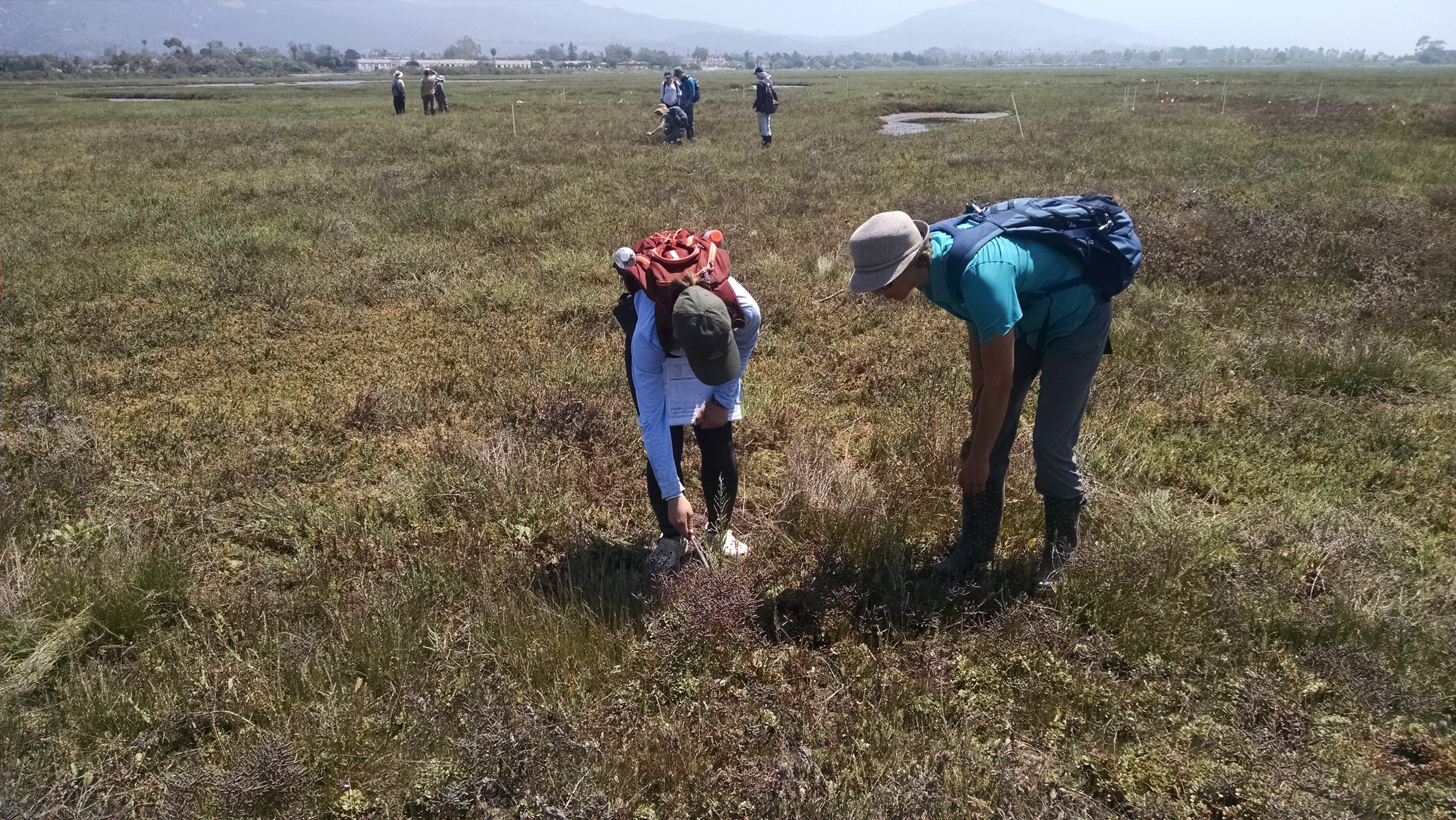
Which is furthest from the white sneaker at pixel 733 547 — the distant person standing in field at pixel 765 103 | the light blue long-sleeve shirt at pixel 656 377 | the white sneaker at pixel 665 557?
the distant person standing in field at pixel 765 103

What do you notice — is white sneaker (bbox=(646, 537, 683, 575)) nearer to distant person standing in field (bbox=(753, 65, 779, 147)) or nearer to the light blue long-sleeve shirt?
the light blue long-sleeve shirt

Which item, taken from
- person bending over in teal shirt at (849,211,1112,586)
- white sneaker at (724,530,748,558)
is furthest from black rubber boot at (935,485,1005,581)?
white sneaker at (724,530,748,558)

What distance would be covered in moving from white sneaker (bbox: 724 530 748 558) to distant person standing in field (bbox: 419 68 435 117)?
2528 centimetres

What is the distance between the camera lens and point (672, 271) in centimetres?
275

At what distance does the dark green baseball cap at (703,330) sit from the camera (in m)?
2.55

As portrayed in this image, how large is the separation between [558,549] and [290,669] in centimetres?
129

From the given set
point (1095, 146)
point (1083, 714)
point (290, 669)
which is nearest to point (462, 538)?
point (290, 669)

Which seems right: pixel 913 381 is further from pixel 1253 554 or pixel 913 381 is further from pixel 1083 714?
pixel 1083 714

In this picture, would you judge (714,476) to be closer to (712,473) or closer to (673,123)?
(712,473)

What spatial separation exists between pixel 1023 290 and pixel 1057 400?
49 cm

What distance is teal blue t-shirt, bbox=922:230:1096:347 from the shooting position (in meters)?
2.58

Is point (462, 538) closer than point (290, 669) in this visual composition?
No

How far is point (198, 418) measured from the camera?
5344 millimetres

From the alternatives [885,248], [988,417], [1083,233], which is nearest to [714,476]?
[988,417]
